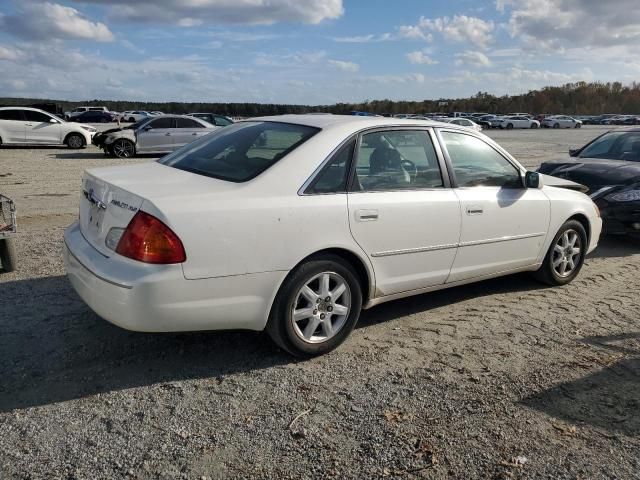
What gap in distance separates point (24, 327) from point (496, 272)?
378cm

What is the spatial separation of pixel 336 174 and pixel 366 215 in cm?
35

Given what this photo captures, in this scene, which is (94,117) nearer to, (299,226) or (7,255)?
(7,255)

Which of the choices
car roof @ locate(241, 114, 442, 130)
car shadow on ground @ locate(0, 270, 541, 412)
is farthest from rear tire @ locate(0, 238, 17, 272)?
car roof @ locate(241, 114, 442, 130)

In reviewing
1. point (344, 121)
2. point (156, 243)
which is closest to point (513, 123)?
point (344, 121)

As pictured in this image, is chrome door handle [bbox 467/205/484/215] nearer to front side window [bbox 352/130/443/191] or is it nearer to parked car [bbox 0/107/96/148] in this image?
front side window [bbox 352/130/443/191]

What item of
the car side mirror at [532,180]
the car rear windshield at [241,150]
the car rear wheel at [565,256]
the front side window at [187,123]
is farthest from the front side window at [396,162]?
the front side window at [187,123]

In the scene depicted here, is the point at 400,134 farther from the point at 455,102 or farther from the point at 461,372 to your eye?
the point at 455,102

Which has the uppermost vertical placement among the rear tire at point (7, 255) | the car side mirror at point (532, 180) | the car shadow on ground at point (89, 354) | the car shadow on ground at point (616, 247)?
the car side mirror at point (532, 180)

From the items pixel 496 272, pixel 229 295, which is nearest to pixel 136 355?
pixel 229 295

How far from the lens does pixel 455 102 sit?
101 metres

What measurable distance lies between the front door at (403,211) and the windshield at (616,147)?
520cm

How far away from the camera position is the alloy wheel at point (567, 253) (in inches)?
216

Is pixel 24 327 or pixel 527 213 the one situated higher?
pixel 527 213

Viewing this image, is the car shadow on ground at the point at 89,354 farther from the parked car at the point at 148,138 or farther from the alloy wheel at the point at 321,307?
the parked car at the point at 148,138
